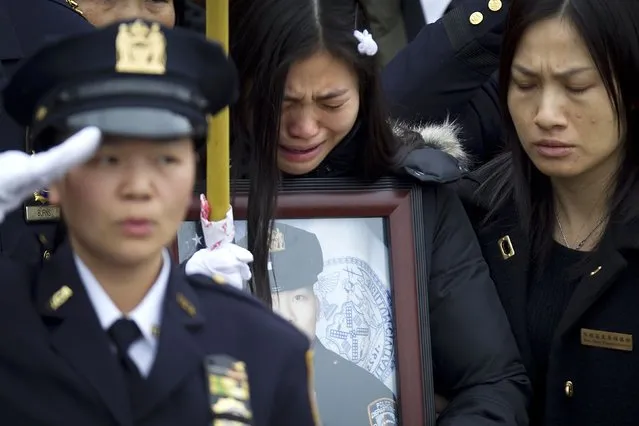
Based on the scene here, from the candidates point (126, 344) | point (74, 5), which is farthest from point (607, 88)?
point (126, 344)

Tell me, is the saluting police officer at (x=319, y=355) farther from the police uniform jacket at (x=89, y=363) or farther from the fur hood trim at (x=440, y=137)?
the police uniform jacket at (x=89, y=363)

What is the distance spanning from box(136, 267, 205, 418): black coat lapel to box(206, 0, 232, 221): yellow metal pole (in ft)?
2.34

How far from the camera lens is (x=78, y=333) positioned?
231cm

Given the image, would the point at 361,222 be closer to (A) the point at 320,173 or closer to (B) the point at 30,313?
(A) the point at 320,173

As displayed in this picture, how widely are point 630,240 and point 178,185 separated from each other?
1.65 metres

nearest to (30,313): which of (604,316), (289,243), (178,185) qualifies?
(178,185)

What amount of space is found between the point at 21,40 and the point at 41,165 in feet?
4.51

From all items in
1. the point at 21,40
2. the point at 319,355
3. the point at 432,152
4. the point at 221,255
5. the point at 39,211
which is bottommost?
the point at 319,355

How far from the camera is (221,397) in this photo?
2400 millimetres

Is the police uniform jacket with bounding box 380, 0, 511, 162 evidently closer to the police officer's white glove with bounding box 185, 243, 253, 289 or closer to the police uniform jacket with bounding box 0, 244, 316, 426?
the police officer's white glove with bounding box 185, 243, 253, 289

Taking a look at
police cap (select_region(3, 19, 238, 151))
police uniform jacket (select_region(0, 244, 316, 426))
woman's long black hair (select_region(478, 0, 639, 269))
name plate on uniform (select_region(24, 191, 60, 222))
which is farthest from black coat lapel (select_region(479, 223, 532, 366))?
police cap (select_region(3, 19, 238, 151))

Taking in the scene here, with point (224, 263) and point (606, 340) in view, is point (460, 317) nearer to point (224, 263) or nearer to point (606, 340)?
point (606, 340)

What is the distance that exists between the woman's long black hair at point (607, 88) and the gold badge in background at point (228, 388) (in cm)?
154

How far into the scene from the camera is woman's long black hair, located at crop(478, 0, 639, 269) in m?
3.59
